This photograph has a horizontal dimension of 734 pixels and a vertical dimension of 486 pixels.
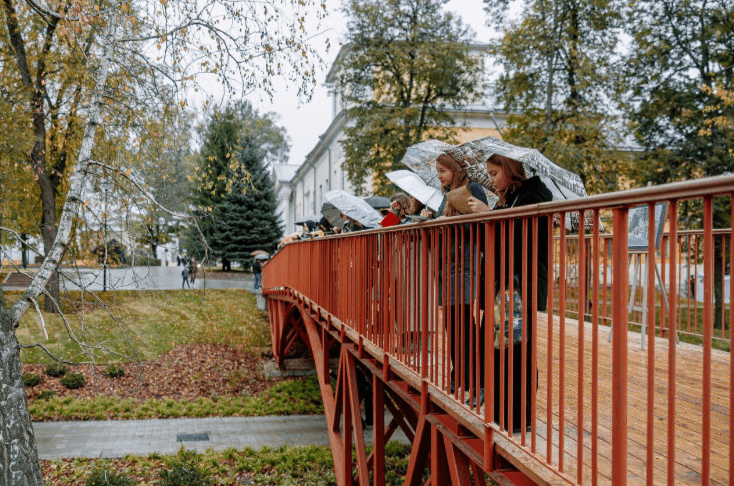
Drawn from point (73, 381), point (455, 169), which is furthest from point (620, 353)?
point (73, 381)

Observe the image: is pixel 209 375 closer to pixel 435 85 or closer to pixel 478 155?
pixel 435 85

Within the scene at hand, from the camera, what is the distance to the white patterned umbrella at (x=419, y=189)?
18.1 feet

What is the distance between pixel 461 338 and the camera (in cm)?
330

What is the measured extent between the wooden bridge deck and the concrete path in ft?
27.0

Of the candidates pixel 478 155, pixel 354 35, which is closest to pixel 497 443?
pixel 478 155

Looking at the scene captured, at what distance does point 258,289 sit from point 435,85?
40.7 ft

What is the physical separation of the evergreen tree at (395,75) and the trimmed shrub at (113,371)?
31.6 ft

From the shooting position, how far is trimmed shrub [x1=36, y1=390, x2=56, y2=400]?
45.1 ft

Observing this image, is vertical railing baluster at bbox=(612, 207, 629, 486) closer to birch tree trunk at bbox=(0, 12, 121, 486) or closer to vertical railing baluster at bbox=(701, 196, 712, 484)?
vertical railing baluster at bbox=(701, 196, 712, 484)

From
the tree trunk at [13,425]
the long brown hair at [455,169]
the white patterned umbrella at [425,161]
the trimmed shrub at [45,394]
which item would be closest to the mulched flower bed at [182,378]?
the trimmed shrub at [45,394]

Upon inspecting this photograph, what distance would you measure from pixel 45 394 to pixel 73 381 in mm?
941

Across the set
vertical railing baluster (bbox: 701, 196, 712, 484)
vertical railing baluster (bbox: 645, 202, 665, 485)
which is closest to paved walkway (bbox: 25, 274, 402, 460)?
vertical railing baluster (bbox: 645, 202, 665, 485)

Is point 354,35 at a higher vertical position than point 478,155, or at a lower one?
higher

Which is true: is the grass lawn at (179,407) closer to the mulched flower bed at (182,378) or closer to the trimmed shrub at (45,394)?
the trimmed shrub at (45,394)
